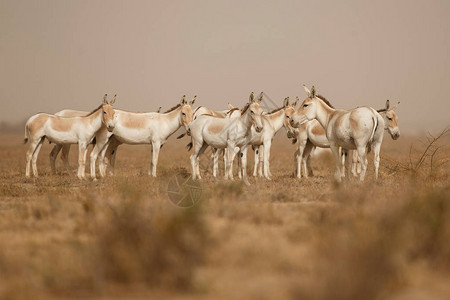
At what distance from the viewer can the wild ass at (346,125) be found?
1394 centimetres

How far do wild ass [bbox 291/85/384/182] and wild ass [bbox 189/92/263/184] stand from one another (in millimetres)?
1308

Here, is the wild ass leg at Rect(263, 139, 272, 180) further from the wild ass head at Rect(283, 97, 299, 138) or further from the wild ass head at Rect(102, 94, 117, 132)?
the wild ass head at Rect(102, 94, 117, 132)

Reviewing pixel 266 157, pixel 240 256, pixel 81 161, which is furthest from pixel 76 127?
pixel 240 256

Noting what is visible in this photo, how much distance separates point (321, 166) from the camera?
25.0 m

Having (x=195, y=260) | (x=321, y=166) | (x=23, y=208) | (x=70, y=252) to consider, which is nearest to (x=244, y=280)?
(x=195, y=260)

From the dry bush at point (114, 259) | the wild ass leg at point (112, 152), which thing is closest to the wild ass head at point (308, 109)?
the wild ass leg at point (112, 152)

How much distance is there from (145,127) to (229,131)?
415 cm

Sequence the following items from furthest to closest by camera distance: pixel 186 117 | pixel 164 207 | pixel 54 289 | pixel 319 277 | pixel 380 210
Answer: pixel 186 117 → pixel 164 207 → pixel 380 210 → pixel 54 289 → pixel 319 277

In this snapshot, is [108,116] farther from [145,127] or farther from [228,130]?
[228,130]

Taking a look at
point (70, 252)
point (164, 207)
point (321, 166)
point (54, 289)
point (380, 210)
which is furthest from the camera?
point (321, 166)

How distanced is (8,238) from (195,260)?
351 centimetres

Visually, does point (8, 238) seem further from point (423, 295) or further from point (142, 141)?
point (142, 141)

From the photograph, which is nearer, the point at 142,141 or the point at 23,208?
the point at 23,208

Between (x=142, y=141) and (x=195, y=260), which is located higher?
(x=142, y=141)
